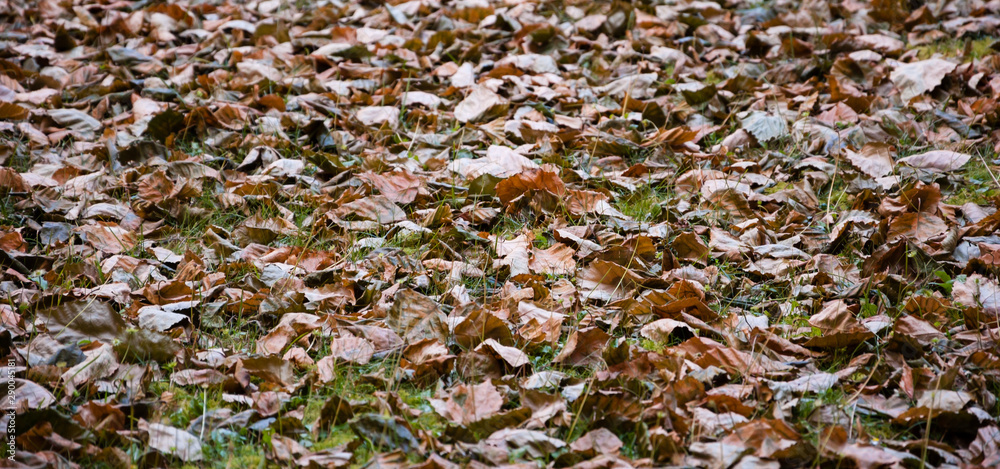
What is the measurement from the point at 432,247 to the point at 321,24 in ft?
7.53

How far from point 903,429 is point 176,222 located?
7.43ft

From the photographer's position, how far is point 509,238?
104 inches

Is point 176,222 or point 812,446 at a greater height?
point 812,446

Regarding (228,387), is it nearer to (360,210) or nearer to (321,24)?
(360,210)

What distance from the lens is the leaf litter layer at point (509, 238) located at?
5.90 feet

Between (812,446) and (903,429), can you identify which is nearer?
(812,446)

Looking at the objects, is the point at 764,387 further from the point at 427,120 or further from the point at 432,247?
the point at 427,120

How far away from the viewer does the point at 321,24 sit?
439 cm

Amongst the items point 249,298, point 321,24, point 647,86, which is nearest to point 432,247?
point 249,298

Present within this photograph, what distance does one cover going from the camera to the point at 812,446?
166 centimetres

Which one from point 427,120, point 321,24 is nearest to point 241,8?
point 321,24

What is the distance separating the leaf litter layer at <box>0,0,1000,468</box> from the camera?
180 centimetres

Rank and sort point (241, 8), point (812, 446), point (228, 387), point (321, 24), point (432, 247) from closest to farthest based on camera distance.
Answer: point (812, 446) < point (228, 387) < point (432, 247) < point (321, 24) < point (241, 8)

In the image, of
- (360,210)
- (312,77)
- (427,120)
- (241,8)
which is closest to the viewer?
(360,210)
